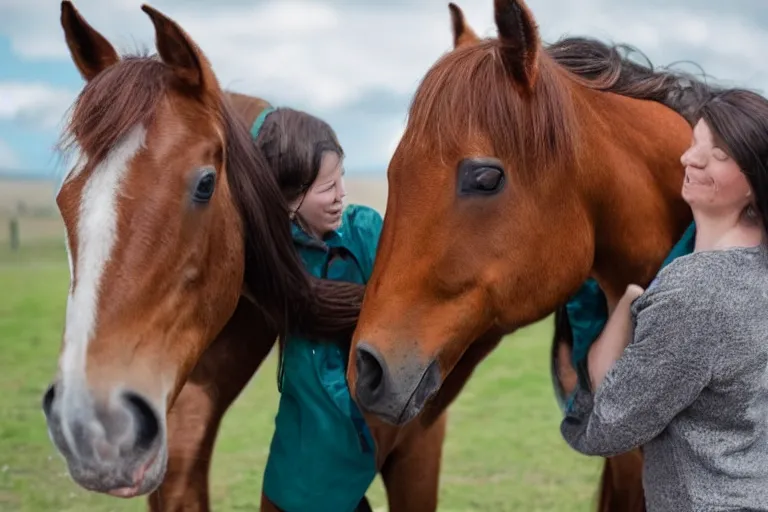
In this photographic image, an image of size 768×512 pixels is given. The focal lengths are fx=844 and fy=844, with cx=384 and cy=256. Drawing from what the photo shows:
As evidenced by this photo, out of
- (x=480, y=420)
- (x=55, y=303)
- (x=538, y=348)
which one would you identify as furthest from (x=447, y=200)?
(x=55, y=303)

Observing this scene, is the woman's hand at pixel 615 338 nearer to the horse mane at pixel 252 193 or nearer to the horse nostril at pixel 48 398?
the horse mane at pixel 252 193

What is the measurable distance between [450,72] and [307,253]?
2.38 feet

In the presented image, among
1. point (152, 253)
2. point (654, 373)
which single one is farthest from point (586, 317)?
point (152, 253)

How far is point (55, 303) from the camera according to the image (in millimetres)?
13344

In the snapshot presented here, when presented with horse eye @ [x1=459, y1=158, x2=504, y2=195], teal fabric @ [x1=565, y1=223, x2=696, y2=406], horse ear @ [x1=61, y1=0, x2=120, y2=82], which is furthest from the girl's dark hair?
teal fabric @ [x1=565, y1=223, x2=696, y2=406]

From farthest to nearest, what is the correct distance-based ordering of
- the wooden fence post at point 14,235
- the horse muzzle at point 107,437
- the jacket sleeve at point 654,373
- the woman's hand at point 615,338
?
the wooden fence post at point 14,235 < the woman's hand at point 615,338 < the jacket sleeve at point 654,373 < the horse muzzle at point 107,437

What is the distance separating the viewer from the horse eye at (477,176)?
201 centimetres

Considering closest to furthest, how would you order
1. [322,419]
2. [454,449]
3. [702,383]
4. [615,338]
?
[702,383] → [615,338] → [322,419] → [454,449]

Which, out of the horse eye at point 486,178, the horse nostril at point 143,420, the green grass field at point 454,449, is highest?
the horse eye at point 486,178

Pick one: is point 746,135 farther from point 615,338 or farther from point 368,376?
point 368,376

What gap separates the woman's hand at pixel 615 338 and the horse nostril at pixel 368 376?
61 centimetres

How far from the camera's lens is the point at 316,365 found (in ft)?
8.01

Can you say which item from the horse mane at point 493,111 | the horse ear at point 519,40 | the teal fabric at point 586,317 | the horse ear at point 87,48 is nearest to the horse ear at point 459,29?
the horse mane at point 493,111

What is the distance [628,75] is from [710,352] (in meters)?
1.02
